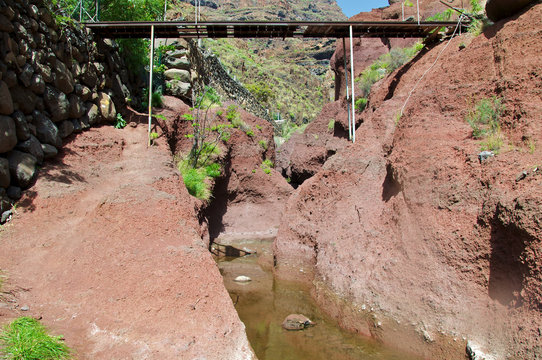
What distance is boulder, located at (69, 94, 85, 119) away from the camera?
8383 mm

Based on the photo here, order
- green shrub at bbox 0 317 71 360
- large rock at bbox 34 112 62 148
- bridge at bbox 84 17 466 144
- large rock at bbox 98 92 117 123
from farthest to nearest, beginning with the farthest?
1. bridge at bbox 84 17 466 144
2. large rock at bbox 98 92 117 123
3. large rock at bbox 34 112 62 148
4. green shrub at bbox 0 317 71 360

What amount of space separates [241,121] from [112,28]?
6650 millimetres

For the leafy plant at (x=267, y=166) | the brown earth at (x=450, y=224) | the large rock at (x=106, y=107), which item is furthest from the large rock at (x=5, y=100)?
the leafy plant at (x=267, y=166)

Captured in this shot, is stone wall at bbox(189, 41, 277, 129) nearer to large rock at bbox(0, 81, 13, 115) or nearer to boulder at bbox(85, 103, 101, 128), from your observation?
boulder at bbox(85, 103, 101, 128)

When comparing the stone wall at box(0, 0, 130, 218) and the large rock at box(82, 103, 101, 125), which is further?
the large rock at box(82, 103, 101, 125)

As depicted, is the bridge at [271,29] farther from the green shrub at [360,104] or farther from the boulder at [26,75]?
the boulder at [26,75]

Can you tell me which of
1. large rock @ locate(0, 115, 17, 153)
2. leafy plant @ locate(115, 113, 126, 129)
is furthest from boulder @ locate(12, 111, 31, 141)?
leafy plant @ locate(115, 113, 126, 129)

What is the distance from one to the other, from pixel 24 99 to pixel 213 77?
12.2 m

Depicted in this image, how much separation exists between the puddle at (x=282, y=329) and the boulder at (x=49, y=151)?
4768 millimetres

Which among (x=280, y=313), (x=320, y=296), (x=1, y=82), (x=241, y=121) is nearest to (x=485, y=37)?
(x=320, y=296)

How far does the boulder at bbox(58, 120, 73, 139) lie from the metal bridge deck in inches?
134

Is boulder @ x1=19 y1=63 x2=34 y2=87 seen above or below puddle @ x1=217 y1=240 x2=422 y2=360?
above

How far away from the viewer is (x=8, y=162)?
6.12 meters

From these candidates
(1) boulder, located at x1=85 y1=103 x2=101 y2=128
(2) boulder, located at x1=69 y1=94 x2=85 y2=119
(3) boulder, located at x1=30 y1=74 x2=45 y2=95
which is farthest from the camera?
(1) boulder, located at x1=85 y1=103 x2=101 y2=128
